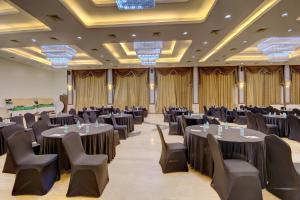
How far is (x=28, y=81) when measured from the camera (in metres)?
15.0

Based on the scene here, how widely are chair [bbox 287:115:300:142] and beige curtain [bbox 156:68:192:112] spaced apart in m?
9.57

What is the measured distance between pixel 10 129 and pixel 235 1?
18.3 feet

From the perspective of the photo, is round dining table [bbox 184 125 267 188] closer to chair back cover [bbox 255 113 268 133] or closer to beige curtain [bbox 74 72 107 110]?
chair back cover [bbox 255 113 268 133]

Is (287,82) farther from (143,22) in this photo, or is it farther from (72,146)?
(72,146)

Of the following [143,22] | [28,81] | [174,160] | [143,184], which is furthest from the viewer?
[28,81]

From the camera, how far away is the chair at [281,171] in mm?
2742

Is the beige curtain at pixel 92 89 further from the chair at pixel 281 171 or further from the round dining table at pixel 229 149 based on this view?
the chair at pixel 281 171

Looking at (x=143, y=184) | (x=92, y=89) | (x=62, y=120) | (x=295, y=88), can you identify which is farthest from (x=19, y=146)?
(x=295, y=88)

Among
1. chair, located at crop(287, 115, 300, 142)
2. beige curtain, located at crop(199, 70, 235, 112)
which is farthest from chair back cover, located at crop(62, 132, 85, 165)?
beige curtain, located at crop(199, 70, 235, 112)

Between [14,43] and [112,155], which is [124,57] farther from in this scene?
[112,155]

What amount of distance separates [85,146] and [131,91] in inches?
496

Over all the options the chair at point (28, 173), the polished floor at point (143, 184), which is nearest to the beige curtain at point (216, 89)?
the polished floor at point (143, 184)

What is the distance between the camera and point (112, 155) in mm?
5109

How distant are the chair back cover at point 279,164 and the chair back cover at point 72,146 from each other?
2.95 meters
